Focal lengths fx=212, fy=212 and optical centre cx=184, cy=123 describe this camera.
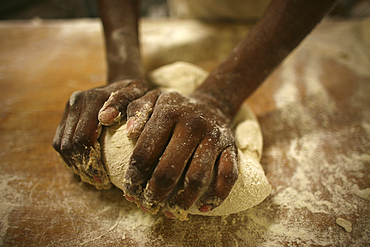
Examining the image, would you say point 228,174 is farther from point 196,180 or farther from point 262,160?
point 262,160

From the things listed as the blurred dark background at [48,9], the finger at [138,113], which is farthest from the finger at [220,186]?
the blurred dark background at [48,9]

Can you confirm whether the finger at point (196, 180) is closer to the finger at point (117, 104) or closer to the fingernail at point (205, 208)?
the fingernail at point (205, 208)

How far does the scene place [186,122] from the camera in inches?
24.6

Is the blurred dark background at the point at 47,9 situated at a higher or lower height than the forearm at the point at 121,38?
lower

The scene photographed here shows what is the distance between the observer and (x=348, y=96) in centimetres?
117

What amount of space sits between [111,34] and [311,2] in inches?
35.4

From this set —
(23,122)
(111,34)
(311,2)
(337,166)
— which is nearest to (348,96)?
(337,166)

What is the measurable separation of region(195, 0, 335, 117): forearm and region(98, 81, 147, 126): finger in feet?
0.87

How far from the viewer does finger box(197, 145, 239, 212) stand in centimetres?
58

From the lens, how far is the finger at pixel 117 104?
2.12 feet

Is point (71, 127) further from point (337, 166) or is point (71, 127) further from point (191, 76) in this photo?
point (337, 166)

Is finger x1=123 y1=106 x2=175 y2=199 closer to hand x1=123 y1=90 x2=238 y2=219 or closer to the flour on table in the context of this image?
hand x1=123 y1=90 x2=238 y2=219

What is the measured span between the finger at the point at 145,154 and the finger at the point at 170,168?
0.07 ft

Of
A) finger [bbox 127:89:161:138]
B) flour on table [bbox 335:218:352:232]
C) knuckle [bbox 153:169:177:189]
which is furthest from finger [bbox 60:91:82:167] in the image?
flour on table [bbox 335:218:352:232]
